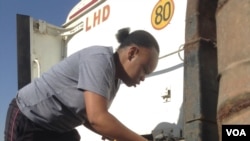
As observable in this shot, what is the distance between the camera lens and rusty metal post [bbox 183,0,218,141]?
7.61 feet

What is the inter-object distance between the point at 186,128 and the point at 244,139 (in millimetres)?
672

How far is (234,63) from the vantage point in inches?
79.4

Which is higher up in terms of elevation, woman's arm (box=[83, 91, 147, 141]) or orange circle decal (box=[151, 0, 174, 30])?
orange circle decal (box=[151, 0, 174, 30])

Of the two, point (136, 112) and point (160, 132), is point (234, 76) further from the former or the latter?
point (136, 112)

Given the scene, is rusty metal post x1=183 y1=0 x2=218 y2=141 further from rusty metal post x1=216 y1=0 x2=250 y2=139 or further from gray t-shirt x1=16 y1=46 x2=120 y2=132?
gray t-shirt x1=16 y1=46 x2=120 y2=132

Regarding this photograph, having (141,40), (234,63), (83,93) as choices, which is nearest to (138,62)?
(141,40)

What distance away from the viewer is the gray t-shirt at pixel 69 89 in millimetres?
2104

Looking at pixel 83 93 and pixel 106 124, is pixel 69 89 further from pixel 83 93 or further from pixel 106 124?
pixel 106 124

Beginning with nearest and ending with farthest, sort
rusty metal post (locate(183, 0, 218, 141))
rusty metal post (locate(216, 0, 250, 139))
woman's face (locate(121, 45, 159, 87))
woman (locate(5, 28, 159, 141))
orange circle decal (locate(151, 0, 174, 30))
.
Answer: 1. rusty metal post (locate(216, 0, 250, 139))
2. woman (locate(5, 28, 159, 141))
3. woman's face (locate(121, 45, 159, 87))
4. rusty metal post (locate(183, 0, 218, 141))
5. orange circle decal (locate(151, 0, 174, 30))

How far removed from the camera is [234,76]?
6.57 ft

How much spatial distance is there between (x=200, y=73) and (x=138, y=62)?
381 millimetres

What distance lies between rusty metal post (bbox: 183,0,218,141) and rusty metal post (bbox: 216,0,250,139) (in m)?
0.23

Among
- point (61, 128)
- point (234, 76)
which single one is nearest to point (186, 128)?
point (234, 76)

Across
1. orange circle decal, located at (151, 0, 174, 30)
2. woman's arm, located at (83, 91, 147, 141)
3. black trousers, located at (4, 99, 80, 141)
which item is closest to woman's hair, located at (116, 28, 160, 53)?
woman's arm, located at (83, 91, 147, 141)
